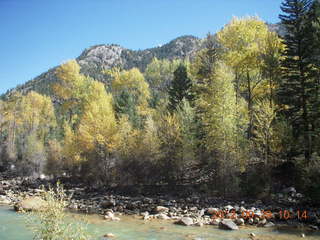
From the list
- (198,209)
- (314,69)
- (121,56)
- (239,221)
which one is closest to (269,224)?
(239,221)

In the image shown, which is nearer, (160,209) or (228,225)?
(228,225)

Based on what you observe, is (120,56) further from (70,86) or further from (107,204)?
(107,204)

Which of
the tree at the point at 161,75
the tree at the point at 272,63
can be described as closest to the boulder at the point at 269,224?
the tree at the point at 272,63

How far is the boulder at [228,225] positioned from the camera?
1558 centimetres

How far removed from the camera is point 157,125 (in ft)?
96.1

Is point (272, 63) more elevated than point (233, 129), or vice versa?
point (272, 63)

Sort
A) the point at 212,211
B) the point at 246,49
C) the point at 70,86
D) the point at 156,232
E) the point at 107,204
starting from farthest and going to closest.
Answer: the point at 70,86 → the point at 246,49 → the point at 107,204 → the point at 212,211 → the point at 156,232

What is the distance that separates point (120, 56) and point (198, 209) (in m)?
158

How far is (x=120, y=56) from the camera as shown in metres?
170

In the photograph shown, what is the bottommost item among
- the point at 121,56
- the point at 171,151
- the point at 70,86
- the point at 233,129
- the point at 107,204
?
the point at 107,204

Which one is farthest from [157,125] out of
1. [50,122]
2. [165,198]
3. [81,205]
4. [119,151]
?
[50,122]

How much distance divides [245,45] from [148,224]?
64.9 feet

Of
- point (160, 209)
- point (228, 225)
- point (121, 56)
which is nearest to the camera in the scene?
point (228, 225)

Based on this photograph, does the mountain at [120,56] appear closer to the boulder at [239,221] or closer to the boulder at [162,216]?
the boulder at [162,216]
